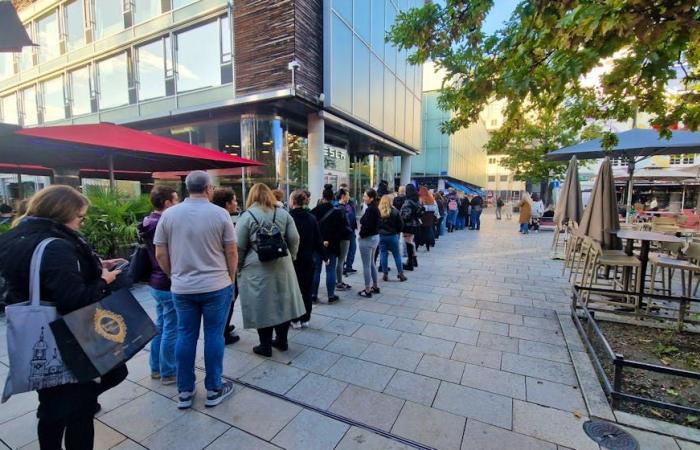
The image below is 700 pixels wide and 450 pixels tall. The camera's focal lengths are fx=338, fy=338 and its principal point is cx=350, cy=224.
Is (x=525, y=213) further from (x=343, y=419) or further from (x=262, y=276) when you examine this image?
(x=343, y=419)

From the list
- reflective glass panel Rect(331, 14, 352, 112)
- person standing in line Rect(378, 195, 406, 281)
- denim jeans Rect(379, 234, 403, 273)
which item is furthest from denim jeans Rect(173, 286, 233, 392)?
reflective glass panel Rect(331, 14, 352, 112)

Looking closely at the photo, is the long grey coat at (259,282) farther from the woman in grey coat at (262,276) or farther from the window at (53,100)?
the window at (53,100)

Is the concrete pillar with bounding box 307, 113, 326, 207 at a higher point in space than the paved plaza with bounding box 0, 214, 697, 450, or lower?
higher

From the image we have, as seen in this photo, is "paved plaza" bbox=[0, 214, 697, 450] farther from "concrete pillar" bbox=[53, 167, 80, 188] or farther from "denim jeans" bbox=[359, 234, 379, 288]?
"concrete pillar" bbox=[53, 167, 80, 188]

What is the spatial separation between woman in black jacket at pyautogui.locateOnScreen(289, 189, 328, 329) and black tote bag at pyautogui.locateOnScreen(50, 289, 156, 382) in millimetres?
2038

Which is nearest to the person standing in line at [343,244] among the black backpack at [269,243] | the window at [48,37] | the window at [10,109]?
the black backpack at [269,243]

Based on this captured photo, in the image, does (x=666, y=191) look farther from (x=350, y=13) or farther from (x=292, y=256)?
(x=292, y=256)

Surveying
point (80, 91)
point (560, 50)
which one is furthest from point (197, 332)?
point (80, 91)

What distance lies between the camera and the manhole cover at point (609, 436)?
7.52ft

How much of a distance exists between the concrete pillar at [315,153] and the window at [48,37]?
47.1ft

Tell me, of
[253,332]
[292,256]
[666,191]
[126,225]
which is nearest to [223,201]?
[292,256]

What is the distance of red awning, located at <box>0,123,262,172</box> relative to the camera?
474 centimetres

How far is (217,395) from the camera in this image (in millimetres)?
2727

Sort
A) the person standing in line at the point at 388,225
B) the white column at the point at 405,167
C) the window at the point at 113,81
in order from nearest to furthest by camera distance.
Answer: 1. the person standing in line at the point at 388,225
2. the window at the point at 113,81
3. the white column at the point at 405,167
